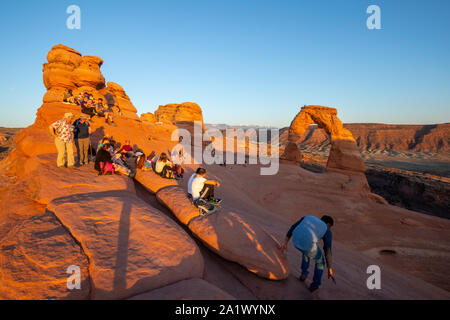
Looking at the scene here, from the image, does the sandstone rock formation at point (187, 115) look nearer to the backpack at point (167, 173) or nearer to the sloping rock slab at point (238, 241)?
the backpack at point (167, 173)

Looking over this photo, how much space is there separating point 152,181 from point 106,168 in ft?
4.51

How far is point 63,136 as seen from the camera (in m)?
5.48

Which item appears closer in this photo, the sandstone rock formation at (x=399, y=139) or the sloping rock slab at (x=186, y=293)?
the sloping rock slab at (x=186, y=293)

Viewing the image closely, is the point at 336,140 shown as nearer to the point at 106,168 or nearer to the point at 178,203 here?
the point at 178,203

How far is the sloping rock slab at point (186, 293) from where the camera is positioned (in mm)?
2205

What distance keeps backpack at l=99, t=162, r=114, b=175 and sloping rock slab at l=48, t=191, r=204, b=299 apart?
62.0 inches

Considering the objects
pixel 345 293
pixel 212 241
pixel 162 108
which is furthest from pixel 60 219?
pixel 162 108

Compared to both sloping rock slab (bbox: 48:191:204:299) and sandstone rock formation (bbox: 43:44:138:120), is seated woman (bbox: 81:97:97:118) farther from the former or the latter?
sloping rock slab (bbox: 48:191:204:299)

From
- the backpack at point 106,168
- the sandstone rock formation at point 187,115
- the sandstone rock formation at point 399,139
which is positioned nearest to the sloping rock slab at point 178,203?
the backpack at point 106,168

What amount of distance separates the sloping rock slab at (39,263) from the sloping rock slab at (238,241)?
2.03 meters

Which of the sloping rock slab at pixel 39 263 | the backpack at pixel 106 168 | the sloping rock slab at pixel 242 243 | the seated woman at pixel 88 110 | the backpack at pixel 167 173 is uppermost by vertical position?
the seated woman at pixel 88 110

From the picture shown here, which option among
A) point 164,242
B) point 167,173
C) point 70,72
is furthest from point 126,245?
point 70,72

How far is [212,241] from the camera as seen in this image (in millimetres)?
3791

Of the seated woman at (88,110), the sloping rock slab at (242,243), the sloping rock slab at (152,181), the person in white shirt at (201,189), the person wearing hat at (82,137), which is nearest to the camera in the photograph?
the sloping rock slab at (242,243)
